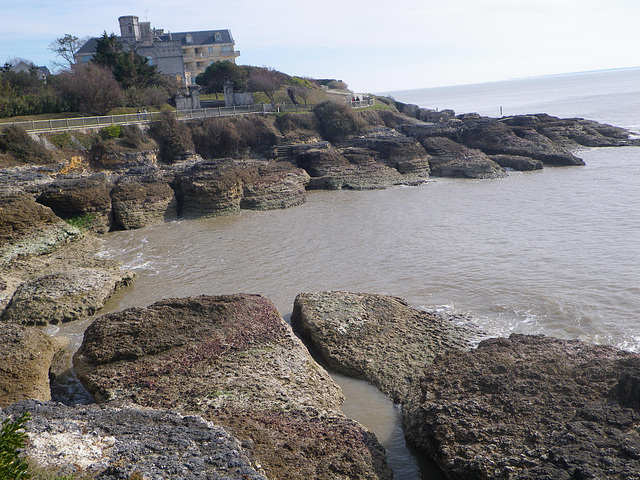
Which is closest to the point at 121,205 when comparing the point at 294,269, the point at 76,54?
the point at 294,269

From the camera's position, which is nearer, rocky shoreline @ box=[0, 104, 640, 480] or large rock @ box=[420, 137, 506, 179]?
rocky shoreline @ box=[0, 104, 640, 480]

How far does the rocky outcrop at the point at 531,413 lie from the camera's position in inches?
207

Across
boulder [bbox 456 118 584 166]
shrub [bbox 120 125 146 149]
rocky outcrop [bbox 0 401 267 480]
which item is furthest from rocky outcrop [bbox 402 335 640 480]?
boulder [bbox 456 118 584 166]

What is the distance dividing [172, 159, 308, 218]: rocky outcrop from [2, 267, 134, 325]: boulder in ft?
31.4

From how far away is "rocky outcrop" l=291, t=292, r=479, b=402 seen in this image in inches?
343

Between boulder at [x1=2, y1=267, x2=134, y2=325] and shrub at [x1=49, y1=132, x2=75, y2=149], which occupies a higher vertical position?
shrub at [x1=49, y1=132, x2=75, y2=149]

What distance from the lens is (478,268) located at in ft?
46.1

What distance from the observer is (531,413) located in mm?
6168

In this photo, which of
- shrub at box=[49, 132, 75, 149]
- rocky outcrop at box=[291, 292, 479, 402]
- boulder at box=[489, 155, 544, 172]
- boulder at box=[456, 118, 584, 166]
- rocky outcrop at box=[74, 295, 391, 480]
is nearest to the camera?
rocky outcrop at box=[74, 295, 391, 480]

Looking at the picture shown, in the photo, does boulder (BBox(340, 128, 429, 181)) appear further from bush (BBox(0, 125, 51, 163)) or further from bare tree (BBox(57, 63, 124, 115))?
bush (BBox(0, 125, 51, 163))

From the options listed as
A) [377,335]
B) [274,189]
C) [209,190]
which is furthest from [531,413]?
[274,189]

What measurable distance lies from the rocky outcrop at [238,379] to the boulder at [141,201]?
12.0 m

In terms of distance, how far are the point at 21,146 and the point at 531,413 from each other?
2744cm

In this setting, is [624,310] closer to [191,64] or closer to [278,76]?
[278,76]
